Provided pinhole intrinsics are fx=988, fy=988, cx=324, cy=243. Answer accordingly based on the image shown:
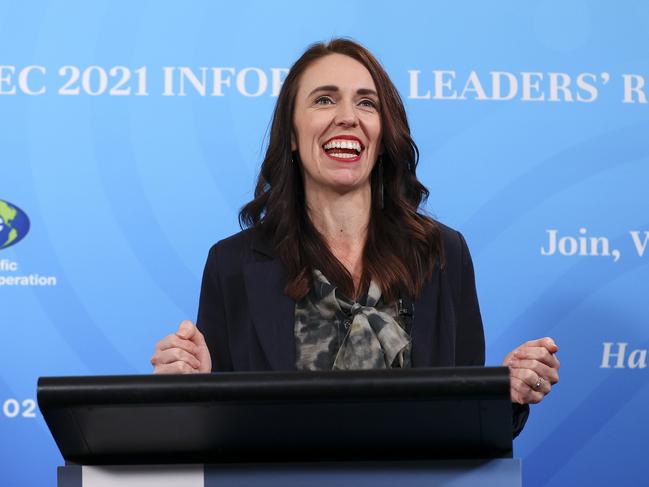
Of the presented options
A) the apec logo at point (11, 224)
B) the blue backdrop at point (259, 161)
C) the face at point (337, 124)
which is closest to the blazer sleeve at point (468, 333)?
the face at point (337, 124)

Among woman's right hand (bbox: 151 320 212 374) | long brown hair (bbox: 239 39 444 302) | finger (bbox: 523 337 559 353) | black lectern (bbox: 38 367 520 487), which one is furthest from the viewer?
long brown hair (bbox: 239 39 444 302)

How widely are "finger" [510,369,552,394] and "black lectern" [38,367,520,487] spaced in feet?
0.91

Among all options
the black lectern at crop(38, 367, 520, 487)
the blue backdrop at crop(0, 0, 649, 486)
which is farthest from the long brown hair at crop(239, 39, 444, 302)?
the black lectern at crop(38, 367, 520, 487)

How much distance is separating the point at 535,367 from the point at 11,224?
1935 millimetres

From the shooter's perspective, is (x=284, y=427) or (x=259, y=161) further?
(x=259, y=161)

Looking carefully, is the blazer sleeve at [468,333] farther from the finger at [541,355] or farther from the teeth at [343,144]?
the finger at [541,355]

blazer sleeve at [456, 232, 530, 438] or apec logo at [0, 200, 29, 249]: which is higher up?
apec logo at [0, 200, 29, 249]

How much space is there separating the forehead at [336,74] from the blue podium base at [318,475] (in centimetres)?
119

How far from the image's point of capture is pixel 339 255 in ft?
6.73

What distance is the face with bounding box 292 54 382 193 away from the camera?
6.73ft

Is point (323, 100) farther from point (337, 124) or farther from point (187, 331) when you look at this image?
point (187, 331)

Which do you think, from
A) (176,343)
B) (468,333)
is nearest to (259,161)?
(468,333)

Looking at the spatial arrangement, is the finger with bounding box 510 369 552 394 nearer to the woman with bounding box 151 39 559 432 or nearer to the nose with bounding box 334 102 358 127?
the woman with bounding box 151 39 559 432

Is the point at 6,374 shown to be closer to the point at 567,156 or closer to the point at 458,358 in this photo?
the point at 458,358
